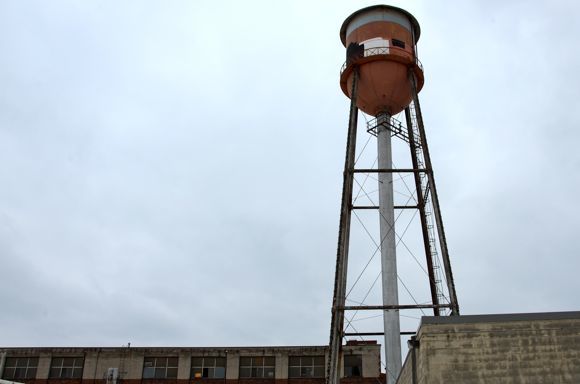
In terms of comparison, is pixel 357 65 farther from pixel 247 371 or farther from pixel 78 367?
pixel 78 367

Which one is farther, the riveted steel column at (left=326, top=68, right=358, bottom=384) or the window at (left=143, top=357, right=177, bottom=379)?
the window at (left=143, top=357, right=177, bottom=379)

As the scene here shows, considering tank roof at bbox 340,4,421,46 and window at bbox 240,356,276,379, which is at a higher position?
tank roof at bbox 340,4,421,46

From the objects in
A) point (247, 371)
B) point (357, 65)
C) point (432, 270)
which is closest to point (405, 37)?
point (357, 65)

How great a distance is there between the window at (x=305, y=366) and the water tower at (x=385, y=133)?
64.7ft

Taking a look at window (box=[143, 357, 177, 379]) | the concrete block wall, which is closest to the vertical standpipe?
the concrete block wall

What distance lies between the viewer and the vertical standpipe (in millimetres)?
26422

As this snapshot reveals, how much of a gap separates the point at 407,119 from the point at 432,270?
652 cm

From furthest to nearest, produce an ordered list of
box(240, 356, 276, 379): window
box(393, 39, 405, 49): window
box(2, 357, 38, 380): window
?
1. box(2, 357, 38, 380): window
2. box(240, 356, 276, 379): window
3. box(393, 39, 405, 49): window

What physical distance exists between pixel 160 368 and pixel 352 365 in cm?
1279

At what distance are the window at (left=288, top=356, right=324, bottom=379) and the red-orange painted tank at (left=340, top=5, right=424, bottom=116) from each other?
2185 centimetres

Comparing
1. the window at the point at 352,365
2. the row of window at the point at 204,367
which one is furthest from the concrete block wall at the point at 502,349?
the row of window at the point at 204,367

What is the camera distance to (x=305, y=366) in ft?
151

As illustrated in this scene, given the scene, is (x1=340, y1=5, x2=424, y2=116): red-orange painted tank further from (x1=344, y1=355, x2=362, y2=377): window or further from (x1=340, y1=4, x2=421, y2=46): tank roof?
(x1=344, y1=355, x2=362, y2=377): window

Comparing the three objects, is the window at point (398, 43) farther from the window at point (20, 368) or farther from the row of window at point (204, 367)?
the window at point (20, 368)
